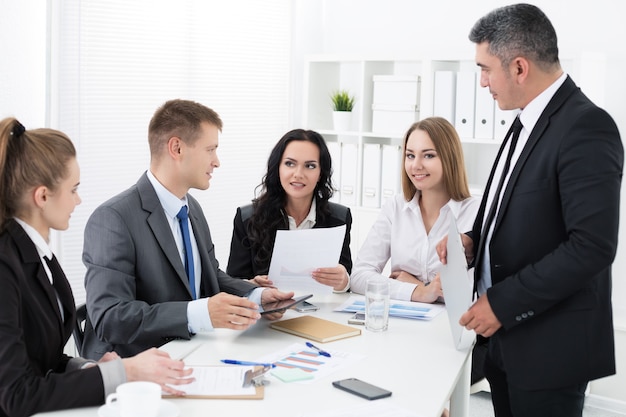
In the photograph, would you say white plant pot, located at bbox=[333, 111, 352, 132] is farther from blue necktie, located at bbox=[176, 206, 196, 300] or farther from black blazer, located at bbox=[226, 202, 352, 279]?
blue necktie, located at bbox=[176, 206, 196, 300]

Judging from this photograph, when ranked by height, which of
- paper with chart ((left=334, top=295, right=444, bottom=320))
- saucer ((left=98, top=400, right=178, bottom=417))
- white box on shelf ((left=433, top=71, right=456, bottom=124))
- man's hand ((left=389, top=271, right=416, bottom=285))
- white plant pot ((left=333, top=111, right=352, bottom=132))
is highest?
white box on shelf ((left=433, top=71, right=456, bottom=124))

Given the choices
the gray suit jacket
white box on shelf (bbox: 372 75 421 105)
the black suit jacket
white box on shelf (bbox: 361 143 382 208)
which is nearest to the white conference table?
the gray suit jacket

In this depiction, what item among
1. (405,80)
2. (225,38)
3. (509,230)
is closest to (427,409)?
(509,230)

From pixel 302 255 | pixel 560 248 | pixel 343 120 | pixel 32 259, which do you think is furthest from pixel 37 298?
pixel 343 120

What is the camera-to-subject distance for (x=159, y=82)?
387 cm

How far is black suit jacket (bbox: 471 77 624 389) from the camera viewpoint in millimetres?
1822

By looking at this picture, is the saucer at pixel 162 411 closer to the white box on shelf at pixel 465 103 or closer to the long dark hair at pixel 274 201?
the long dark hair at pixel 274 201

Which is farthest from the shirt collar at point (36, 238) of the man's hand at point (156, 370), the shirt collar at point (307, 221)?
the shirt collar at point (307, 221)

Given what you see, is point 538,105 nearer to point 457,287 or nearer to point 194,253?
point 457,287

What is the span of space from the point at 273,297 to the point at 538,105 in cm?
104

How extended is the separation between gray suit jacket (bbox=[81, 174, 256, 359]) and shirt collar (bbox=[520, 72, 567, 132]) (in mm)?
1115

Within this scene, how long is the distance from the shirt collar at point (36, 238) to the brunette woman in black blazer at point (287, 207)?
4.29ft

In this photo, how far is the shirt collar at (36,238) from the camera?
1680 mm

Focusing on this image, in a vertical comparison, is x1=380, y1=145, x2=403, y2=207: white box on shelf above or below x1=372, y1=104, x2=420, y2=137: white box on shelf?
below
